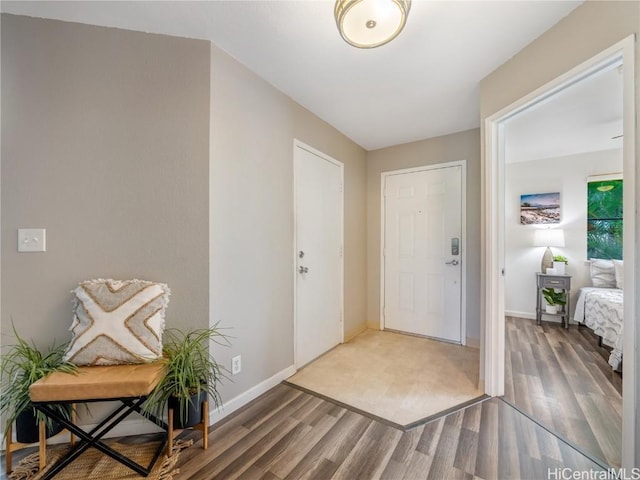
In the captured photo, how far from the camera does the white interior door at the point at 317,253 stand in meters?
2.45

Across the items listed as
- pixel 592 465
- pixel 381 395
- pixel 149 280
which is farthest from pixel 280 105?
pixel 592 465

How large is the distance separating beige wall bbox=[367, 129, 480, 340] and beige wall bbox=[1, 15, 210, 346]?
92.3 inches

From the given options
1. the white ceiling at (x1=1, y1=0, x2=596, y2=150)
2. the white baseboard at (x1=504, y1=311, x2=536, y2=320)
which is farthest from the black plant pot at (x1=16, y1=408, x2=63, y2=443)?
the white baseboard at (x1=504, y1=311, x2=536, y2=320)

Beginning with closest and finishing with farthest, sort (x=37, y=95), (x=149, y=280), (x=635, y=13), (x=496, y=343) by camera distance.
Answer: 1. (x=635, y=13)
2. (x=37, y=95)
3. (x=149, y=280)
4. (x=496, y=343)

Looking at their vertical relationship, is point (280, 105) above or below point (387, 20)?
above

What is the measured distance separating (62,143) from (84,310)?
96cm

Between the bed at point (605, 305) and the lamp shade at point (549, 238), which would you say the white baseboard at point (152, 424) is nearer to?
the bed at point (605, 305)

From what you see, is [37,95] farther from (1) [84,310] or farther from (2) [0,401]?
(2) [0,401]

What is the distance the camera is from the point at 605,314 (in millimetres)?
2549

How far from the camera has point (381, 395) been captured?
6.55ft

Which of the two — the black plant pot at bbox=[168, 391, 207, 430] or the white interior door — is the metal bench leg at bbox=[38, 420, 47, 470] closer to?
the black plant pot at bbox=[168, 391, 207, 430]

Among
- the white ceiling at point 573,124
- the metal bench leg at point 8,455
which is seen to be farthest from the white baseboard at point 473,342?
the metal bench leg at point 8,455

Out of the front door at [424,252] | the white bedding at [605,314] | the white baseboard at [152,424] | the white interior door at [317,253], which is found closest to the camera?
the white baseboard at [152,424]

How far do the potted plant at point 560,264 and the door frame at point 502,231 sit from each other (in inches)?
94.2
